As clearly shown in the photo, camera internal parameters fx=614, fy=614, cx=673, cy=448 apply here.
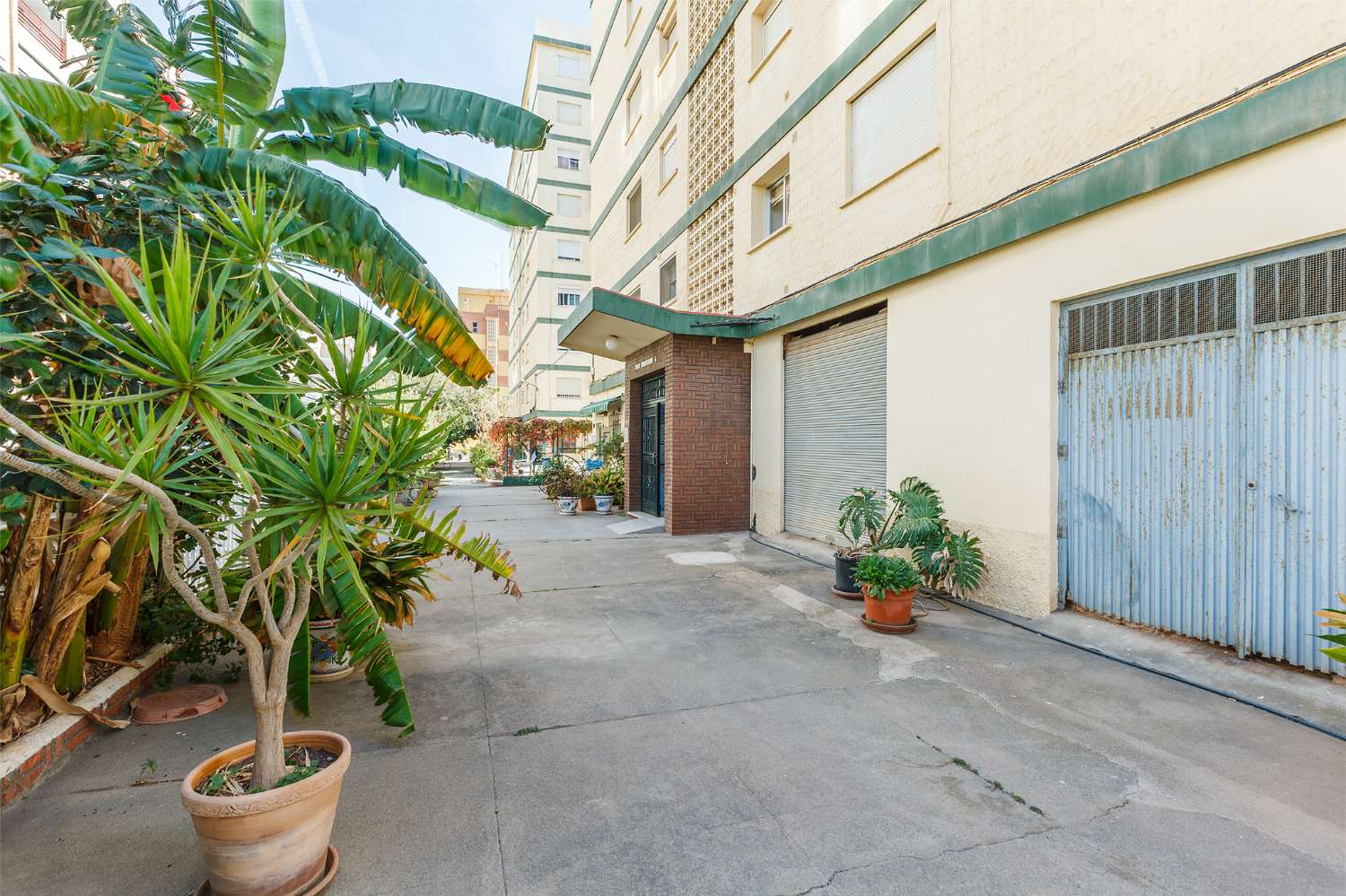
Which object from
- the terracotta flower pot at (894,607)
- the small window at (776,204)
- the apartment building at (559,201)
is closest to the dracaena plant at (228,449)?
the terracotta flower pot at (894,607)

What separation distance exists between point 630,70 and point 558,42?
78.3 ft

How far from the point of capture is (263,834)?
7.59ft

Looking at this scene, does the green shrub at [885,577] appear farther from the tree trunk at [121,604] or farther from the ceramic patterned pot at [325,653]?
the tree trunk at [121,604]

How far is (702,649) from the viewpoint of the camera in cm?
543

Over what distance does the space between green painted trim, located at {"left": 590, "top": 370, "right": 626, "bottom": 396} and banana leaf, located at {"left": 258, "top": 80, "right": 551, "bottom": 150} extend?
11.5 metres

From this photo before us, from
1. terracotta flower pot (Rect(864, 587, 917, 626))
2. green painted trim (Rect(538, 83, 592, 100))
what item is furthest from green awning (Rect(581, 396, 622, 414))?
green painted trim (Rect(538, 83, 592, 100))

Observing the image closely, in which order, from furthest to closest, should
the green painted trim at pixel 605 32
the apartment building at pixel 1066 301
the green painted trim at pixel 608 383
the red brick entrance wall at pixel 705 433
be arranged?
the green painted trim at pixel 605 32, the green painted trim at pixel 608 383, the red brick entrance wall at pixel 705 433, the apartment building at pixel 1066 301

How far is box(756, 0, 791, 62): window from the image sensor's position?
11258mm

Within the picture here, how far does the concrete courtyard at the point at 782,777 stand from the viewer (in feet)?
8.55

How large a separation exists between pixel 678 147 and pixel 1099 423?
12877 millimetres

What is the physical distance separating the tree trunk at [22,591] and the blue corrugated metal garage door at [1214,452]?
7.80m

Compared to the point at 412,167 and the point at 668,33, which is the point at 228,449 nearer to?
the point at 412,167

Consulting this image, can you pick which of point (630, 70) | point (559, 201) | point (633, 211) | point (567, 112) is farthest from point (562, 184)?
point (633, 211)

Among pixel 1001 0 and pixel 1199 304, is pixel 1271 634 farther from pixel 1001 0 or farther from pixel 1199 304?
pixel 1001 0
